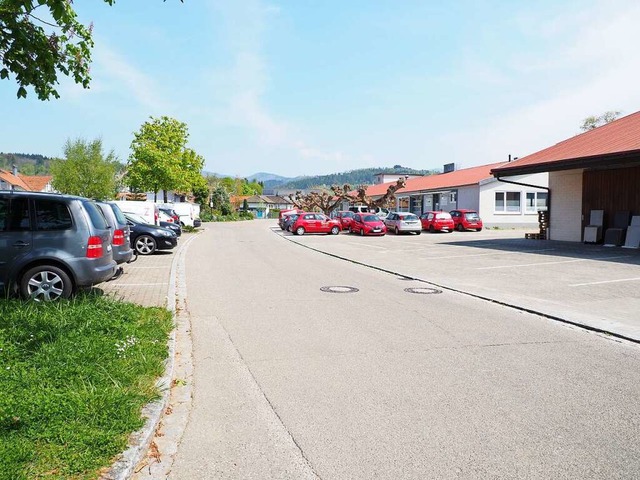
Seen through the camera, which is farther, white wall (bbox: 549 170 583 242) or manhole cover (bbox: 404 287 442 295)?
white wall (bbox: 549 170 583 242)

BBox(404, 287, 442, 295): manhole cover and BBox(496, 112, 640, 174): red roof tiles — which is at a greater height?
BBox(496, 112, 640, 174): red roof tiles

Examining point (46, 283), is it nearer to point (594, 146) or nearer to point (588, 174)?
point (594, 146)

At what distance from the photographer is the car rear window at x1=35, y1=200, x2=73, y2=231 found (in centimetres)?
825

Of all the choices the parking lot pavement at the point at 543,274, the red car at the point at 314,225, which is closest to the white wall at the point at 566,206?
the parking lot pavement at the point at 543,274

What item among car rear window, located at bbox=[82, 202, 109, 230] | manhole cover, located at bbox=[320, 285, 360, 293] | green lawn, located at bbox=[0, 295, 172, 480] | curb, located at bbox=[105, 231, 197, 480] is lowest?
manhole cover, located at bbox=[320, 285, 360, 293]

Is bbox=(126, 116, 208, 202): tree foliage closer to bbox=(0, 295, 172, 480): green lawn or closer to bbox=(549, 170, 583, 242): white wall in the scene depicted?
bbox=(549, 170, 583, 242): white wall

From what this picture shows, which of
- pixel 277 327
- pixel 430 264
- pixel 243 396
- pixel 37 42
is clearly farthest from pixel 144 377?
pixel 430 264

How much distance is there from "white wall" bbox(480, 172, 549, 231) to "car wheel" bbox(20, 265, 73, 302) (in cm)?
3430

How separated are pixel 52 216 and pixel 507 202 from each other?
36.3m

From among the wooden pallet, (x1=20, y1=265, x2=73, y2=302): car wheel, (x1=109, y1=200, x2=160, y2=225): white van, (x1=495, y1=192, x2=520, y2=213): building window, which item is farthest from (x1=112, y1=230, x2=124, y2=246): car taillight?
(x1=495, y1=192, x2=520, y2=213): building window

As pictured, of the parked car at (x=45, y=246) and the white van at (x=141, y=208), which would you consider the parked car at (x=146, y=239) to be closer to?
the white van at (x=141, y=208)

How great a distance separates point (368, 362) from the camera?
571cm

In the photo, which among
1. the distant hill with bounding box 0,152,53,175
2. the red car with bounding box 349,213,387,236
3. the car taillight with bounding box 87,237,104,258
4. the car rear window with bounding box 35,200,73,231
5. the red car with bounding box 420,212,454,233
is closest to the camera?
the car rear window with bounding box 35,200,73,231

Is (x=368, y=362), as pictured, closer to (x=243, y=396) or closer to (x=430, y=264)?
(x=243, y=396)
